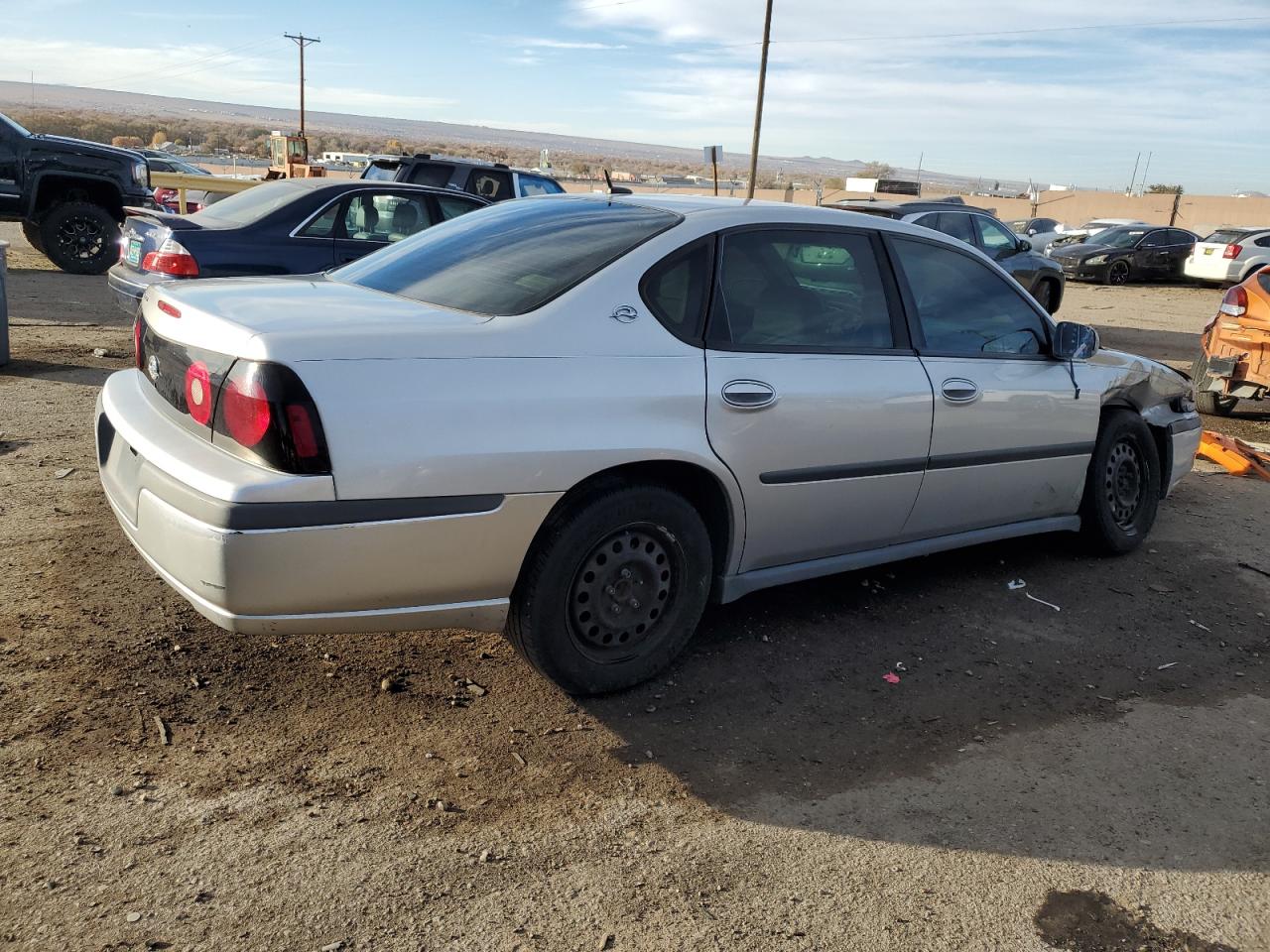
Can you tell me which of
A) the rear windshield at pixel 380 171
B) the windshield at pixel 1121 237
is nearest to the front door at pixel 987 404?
the rear windshield at pixel 380 171

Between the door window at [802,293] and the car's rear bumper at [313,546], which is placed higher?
the door window at [802,293]

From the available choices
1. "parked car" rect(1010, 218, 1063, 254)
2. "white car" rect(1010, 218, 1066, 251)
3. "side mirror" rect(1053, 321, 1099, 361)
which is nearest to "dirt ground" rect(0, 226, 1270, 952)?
"side mirror" rect(1053, 321, 1099, 361)

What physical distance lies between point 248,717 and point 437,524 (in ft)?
3.03

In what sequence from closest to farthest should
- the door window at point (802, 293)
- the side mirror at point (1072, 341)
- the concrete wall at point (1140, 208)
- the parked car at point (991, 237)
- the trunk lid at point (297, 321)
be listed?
the trunk lid at point (297, 321) < the door window at point (802, 293) < the side mirror at point (1072, 341) < the parked car at point (991, 237) < the concrete wall at point (1140, 208)

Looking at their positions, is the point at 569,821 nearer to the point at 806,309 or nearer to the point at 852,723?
the point at 852,723

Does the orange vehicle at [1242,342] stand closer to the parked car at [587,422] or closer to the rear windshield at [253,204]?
the parked car at [587,422]

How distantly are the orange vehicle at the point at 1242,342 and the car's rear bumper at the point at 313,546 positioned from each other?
765 centimetres

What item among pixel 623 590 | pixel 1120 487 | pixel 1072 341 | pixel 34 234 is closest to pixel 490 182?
pixel 34 234

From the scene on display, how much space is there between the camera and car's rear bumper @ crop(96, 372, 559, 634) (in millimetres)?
2898

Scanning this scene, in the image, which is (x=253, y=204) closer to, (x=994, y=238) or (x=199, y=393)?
(x=199, y=393)

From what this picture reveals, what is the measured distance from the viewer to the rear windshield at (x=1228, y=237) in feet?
84.1

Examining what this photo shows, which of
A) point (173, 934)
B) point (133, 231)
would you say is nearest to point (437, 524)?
point (173, 934)

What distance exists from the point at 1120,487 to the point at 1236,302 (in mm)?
4479

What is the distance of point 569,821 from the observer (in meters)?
3.00
